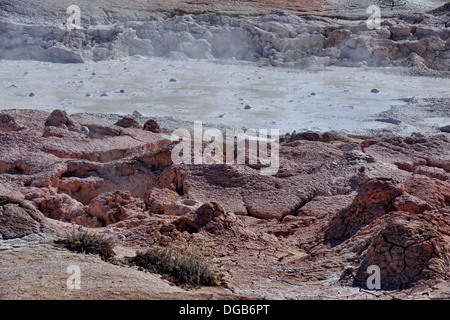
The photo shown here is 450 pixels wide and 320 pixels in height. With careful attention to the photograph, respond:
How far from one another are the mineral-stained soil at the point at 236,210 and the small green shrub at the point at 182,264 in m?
0.09

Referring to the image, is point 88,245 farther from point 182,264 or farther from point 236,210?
point 236,210

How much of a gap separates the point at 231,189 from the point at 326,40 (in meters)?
11.2

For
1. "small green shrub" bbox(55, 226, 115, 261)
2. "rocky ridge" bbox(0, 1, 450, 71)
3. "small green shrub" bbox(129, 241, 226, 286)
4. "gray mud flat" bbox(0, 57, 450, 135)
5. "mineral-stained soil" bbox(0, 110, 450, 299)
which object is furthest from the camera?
"rocky ridge" bbox(0, 1, 450, 71)

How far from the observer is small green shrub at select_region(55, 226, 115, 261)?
10.9 ft

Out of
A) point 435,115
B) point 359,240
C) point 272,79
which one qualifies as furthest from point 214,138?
point 272,79

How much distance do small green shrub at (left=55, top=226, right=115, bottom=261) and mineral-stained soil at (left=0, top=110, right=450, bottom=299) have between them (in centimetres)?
8

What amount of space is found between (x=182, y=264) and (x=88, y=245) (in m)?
0.59

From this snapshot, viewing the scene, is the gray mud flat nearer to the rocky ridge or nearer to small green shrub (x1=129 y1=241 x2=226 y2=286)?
the rocky ridge

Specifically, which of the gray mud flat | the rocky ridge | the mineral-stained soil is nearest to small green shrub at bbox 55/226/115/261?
the mineral-stained soil

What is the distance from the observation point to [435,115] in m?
9.89

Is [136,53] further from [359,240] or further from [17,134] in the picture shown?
[359,240]

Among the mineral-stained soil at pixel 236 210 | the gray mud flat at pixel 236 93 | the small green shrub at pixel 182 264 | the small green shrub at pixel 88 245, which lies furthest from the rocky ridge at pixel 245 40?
the small green shrub at pixel 182 264

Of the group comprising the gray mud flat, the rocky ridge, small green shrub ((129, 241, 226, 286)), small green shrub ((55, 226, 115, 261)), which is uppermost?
the rocky ridge

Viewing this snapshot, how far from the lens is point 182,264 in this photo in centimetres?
314
